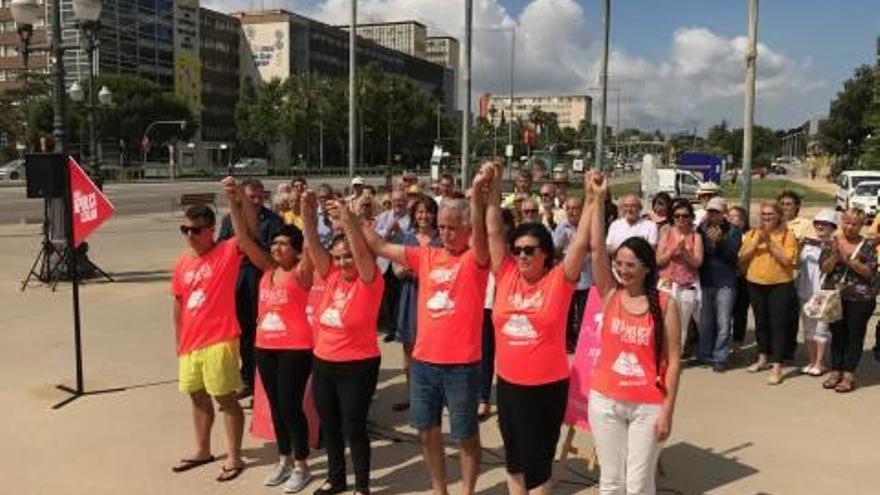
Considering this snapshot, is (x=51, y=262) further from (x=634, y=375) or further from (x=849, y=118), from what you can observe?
(x=849, y=118)

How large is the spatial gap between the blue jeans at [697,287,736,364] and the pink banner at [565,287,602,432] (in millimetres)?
3203

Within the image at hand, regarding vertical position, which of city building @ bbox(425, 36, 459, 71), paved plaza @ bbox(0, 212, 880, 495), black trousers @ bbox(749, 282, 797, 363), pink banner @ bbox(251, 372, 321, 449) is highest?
city building @ bbox(425, 36, 459, 71)

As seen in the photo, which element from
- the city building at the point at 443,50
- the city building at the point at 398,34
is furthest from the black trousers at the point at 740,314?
the city building at the point at 443,50

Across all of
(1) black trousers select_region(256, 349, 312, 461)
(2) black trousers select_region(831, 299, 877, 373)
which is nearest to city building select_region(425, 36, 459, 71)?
(2) black trousers select_region(831, 299, 877, 373)

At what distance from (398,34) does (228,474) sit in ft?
570

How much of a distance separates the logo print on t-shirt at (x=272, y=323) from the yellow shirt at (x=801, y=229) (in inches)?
211

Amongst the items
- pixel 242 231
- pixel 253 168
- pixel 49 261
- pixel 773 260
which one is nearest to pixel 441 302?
pixel 242 231

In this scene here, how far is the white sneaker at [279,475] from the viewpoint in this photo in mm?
5355

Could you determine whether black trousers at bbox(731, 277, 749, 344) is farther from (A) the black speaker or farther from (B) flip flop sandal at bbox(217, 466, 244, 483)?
(A) the black speaker

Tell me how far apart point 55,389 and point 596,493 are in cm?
503

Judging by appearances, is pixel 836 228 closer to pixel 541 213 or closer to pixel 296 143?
pixel 541 213

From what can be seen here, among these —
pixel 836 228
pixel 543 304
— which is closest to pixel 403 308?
pixel 543 304

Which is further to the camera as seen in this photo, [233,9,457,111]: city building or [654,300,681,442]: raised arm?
[233,9,457,111]: city building

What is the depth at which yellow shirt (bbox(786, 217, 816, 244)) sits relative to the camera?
27.7ft
